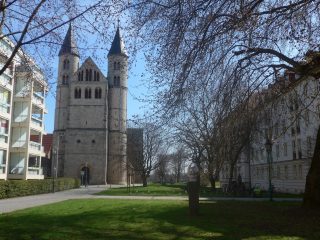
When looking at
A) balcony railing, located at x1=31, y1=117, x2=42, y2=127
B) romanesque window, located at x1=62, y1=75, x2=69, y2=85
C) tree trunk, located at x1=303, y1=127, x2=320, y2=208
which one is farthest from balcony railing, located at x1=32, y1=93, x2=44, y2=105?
tree trunk, located at x1=303, y1=127, x2=320, y2=208

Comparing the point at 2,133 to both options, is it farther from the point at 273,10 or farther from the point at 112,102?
the point at 112,102

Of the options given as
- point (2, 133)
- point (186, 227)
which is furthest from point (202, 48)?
point (2, 133)

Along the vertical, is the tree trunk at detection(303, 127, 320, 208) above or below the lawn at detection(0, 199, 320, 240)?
above

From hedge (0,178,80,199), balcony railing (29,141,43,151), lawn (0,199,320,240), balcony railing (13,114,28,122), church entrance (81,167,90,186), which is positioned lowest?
lawn (0,199,320,240)

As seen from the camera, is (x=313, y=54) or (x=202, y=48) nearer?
(x=202, y=48)

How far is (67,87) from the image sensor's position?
273 feet

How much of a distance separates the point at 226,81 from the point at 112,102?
69931mm

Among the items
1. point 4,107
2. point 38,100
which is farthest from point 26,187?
point 38,100

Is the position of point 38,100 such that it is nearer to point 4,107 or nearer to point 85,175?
point 4,107

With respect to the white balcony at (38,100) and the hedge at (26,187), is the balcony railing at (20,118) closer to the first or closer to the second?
the white balcony at (38,100)

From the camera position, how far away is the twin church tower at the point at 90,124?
7794 cm

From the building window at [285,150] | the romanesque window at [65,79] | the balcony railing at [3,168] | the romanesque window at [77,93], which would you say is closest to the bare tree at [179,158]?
the building window at [285,150]

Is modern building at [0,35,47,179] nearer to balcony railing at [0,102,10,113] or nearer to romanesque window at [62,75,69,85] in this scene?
balcony railing at [0,102,10,113]

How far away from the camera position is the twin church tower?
77.9 m
